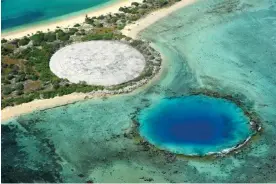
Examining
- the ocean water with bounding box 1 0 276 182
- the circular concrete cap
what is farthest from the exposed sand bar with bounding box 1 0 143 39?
the ocean water with bounding box 1 0 276 182

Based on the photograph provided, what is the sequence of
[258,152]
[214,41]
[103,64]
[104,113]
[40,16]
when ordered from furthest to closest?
[40,16]
[214,41]
[103,64]
[104,113]
[258,152]

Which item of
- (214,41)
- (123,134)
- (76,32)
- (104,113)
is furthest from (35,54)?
(214,41)

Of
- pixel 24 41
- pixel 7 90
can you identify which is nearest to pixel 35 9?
pixel 24 41

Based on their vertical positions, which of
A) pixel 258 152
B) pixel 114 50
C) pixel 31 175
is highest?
pixel 114 50

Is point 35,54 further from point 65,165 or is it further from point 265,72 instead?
point 265,72

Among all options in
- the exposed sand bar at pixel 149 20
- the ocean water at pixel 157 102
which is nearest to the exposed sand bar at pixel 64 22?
the exposed sand bar at pixel 149 20

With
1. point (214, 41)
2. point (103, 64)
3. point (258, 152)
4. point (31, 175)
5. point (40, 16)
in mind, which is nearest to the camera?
point (31, 175)

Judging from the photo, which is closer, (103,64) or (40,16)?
(103,64)

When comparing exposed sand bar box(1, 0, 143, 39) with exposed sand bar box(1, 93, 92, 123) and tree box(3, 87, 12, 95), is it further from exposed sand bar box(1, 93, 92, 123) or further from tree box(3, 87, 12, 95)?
exposed sand bar box(1, 93, 92, 123)

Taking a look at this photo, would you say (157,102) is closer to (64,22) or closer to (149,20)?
(149,20)
